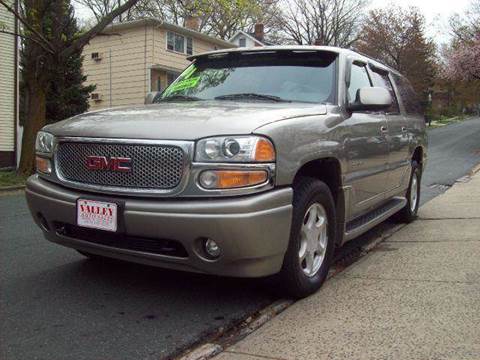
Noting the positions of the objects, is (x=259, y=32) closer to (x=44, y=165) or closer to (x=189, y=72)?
(x=189, y=72)

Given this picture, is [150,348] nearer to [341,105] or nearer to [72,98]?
[341,105]

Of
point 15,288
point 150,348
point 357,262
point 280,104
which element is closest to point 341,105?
point 280,104

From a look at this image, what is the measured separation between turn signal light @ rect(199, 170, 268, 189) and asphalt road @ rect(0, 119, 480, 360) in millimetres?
869

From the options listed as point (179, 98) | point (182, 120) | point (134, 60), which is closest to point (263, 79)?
point (179, 98)

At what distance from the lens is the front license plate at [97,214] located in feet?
11.0

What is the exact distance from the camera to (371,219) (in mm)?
5133

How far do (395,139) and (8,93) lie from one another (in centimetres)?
1315

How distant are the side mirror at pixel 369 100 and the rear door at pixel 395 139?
88 cm

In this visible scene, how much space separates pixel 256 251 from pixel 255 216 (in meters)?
0.22

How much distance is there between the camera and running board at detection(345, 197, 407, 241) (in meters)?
4.60

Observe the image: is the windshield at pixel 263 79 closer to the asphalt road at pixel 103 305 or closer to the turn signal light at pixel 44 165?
the turn signal light at pixel 44 165

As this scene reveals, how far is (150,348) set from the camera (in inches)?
118

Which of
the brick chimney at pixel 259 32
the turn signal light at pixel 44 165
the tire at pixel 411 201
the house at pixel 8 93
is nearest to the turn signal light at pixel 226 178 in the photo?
the turn signal light at pixel 44 165

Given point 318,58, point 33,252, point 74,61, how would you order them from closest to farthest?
point 318,58 → point 33,252 → point 74,61
